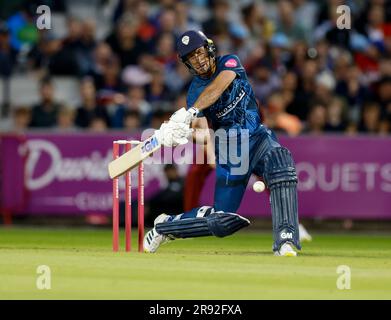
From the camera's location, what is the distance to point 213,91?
12438 millimetres

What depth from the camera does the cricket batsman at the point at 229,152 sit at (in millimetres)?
12547

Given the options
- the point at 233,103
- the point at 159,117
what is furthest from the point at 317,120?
the point at 233,103

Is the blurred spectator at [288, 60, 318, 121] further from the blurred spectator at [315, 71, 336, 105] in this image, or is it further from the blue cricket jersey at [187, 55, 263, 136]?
the blue cricket jersey at [187, 55, 263, 136]

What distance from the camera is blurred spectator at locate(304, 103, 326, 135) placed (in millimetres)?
20484

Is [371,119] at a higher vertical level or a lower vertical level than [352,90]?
lower

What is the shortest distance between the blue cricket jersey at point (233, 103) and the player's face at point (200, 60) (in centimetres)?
14

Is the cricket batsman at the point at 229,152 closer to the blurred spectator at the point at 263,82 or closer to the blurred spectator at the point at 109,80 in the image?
the blurred spectator at the point at 263,82

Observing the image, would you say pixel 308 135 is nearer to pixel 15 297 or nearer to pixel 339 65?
pixel 339 65

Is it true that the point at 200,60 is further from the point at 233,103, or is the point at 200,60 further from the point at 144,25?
the point at 144,25

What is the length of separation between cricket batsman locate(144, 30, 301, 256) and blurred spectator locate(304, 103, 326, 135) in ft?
24.7

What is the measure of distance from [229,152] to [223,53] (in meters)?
9.68

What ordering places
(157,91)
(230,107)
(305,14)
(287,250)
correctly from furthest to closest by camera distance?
(305,14), (157,91), (230,107), (287,250)

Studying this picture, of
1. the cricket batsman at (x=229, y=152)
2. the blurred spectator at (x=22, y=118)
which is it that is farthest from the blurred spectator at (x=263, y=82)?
the cricket batsman at (x=229, y=152)

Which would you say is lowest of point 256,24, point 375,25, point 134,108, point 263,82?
point 134,108
